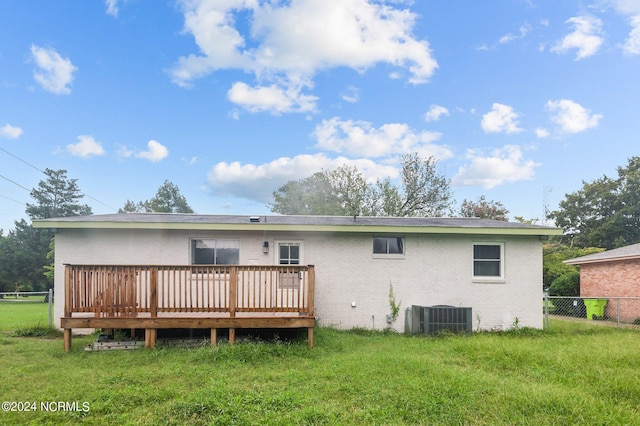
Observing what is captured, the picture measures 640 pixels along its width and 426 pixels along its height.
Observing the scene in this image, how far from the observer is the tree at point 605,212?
93.4 ft

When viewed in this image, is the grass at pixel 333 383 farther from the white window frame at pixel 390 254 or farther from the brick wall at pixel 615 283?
the brick wall at pixel 615 283

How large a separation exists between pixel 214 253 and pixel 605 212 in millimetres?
34150

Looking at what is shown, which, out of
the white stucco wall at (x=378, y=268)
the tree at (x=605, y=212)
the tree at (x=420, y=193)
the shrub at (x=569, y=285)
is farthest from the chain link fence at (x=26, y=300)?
the tree at (x=605, y=212)

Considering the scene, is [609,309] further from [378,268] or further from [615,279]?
[378,268]

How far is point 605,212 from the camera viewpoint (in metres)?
30.1

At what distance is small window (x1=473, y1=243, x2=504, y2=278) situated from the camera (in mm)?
8969

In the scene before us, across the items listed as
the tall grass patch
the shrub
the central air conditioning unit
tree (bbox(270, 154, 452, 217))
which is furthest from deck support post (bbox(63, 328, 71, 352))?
tree (bbox(270, 154, 452, 217))

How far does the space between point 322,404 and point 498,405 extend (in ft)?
6.27

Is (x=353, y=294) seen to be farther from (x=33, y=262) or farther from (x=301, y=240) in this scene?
(x=33, y=262)

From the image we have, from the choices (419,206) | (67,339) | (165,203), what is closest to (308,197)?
(419,206)

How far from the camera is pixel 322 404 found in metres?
3.90

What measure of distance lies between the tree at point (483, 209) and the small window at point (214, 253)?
80.3ft

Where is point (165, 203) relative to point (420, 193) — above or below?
above

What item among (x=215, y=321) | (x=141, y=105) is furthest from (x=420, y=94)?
(x=215, y=321)
